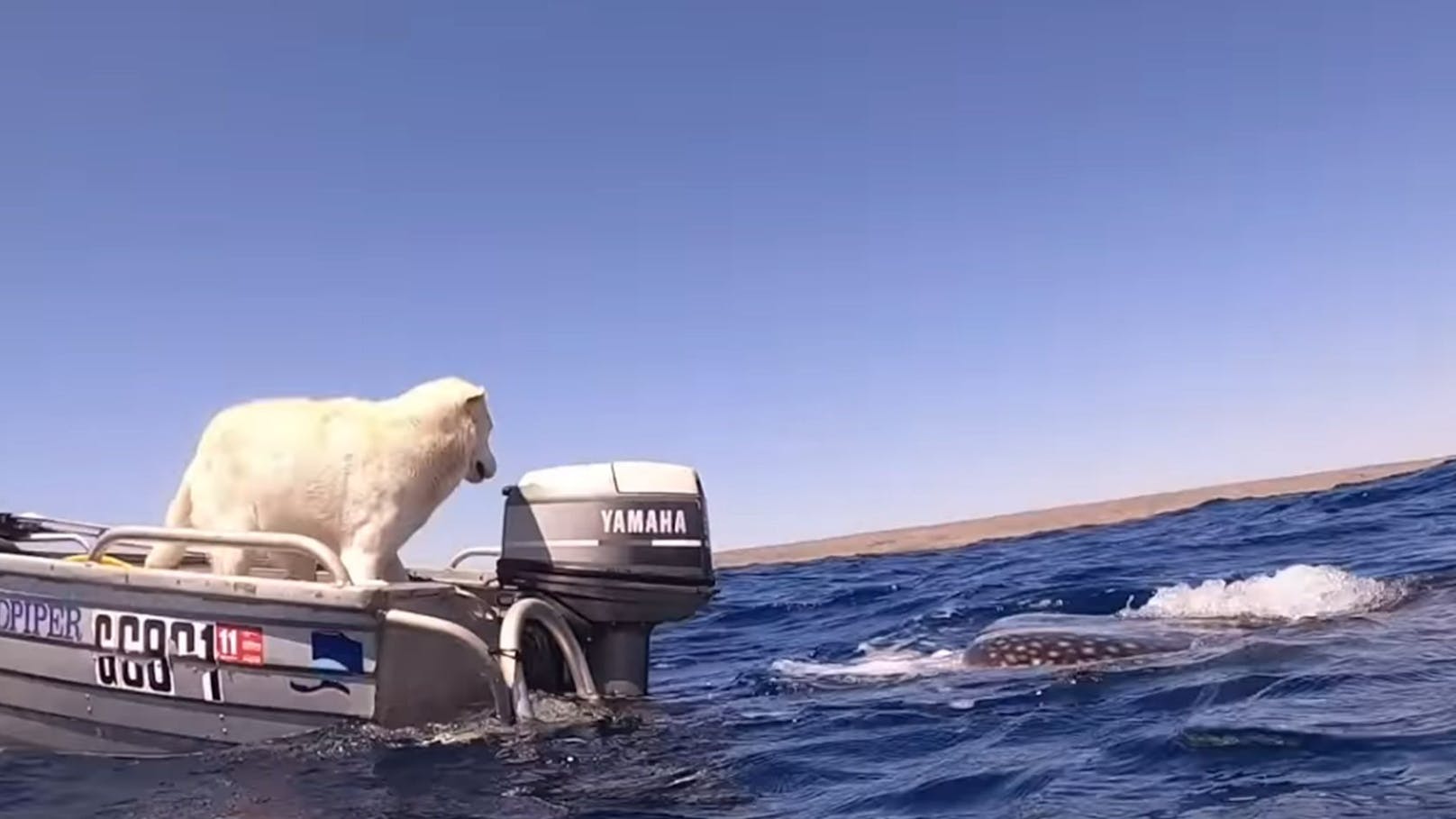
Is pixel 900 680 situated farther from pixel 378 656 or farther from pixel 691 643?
pixel 691 643

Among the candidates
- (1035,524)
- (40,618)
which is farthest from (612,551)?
(1035,524)

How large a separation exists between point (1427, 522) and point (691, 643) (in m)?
12.2

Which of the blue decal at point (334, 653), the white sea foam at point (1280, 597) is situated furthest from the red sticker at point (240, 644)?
the white sea foam at point (1280, 597)

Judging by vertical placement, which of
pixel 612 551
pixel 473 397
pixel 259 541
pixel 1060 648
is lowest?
pixel 1060 648

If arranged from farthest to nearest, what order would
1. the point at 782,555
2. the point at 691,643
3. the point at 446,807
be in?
1. the point at 782,555
2. the point at 691,643
3. the point at 446,807

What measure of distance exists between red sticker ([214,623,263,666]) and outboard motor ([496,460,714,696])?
1735mm

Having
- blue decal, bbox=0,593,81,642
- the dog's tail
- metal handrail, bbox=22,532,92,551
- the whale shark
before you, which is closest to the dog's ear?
the dog's tail

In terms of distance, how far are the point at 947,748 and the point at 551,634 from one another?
246cm

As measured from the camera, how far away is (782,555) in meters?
68.0

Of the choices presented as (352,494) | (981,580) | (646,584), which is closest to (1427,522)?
(981,580)

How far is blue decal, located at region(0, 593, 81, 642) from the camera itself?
6.62 m

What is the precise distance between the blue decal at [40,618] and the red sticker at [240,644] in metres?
0.86

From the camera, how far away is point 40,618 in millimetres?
6711

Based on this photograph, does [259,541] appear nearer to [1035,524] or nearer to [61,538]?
[61,538]
